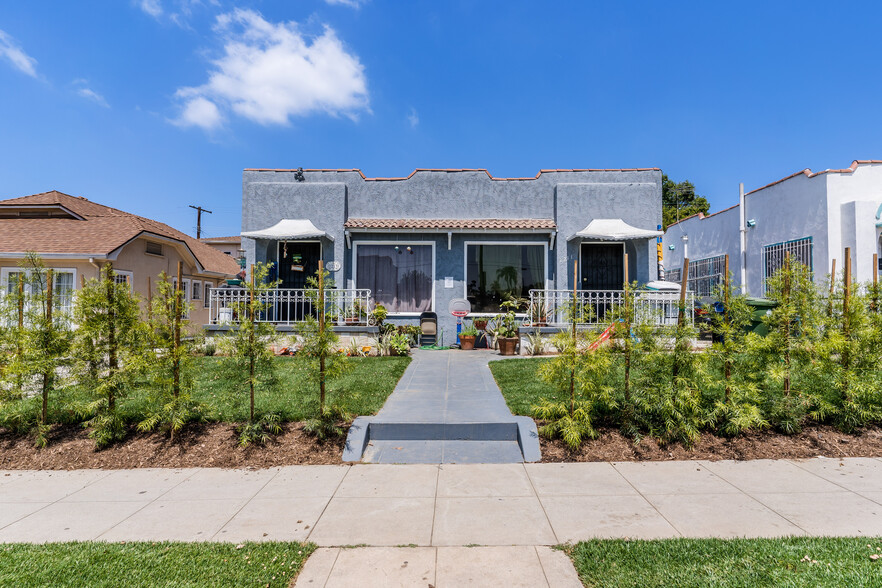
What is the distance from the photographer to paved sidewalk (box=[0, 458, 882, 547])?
3.33 meters

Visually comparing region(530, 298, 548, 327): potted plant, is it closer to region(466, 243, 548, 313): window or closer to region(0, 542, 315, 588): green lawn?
region(466, 243, 548, 313): window

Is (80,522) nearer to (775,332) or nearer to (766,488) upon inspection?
(766,488)

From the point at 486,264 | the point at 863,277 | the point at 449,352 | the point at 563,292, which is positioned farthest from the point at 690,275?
the point at 449,352

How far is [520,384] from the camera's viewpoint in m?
7.50

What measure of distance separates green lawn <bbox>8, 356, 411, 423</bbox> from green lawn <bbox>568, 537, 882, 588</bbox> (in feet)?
10.9

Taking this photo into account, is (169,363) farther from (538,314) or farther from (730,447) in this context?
(538,314)

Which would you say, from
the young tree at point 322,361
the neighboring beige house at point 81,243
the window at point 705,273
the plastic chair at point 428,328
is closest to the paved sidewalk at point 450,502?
the young tree at point 322,361

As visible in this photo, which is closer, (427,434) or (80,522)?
(80,522)

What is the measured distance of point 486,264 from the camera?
13414mm

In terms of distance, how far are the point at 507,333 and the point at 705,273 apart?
10863 mm

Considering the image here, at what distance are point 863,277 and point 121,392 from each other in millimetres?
16076

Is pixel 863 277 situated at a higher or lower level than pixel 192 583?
higher

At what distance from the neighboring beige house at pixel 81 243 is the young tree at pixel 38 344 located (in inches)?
325

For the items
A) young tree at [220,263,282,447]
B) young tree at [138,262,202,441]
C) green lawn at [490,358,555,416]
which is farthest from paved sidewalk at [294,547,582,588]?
young tree at [138,262,202,441]
